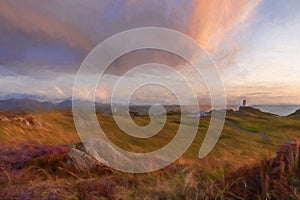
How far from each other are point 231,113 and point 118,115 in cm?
1670

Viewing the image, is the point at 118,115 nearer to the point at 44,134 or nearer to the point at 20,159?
the point at 44,134

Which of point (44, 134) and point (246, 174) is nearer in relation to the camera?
point (246, 174)

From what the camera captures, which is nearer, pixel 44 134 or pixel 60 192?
pixel 60 192

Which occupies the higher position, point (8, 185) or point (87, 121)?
point (87, 121)

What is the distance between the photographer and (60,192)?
4.30 meters

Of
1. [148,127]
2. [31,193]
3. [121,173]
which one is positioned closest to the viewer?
[31,193]

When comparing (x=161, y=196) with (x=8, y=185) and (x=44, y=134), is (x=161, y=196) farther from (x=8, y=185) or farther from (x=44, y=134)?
(x=44, y=134)

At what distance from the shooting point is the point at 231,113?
29734 mm

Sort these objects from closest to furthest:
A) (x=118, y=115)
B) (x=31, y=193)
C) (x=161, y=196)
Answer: (x=31, y=193) → (x=161, y=196) → (x=118, y=115)

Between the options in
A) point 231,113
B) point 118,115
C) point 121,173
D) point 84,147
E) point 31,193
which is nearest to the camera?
point 31,193

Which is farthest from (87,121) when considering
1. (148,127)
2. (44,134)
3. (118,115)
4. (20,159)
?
(20,159)

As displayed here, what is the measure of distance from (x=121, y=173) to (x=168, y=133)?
39.9 feet

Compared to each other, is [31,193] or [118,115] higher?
[118,115]

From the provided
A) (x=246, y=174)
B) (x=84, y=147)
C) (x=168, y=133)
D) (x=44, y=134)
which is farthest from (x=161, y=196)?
(x=168, y=133)
